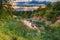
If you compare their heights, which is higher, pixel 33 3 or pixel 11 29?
pixel 11 29

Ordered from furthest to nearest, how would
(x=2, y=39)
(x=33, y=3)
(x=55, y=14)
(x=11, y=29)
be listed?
(x=33, y=3)
(x=55, y=14)
(x=11, y=29)
(x=2, y=39)

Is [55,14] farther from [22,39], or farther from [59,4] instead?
[22,39]

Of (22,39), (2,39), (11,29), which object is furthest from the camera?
(11,29)

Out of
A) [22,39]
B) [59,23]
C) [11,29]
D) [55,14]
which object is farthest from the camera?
[55,14]

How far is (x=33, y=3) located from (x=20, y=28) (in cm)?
1037

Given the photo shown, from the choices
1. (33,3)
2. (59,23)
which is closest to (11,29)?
(59,23)

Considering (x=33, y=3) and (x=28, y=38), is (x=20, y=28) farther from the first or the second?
(x=33, y=3)

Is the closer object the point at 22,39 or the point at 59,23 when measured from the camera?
the point at 22,39

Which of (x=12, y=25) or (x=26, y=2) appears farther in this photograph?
(x=26, y=2)

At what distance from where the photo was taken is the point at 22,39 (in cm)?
719

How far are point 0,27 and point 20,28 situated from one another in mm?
874

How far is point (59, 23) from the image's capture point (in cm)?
1234

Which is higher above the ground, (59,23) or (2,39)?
(2,39)

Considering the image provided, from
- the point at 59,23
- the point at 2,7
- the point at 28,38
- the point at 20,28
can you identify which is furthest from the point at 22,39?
the point at 59,23
